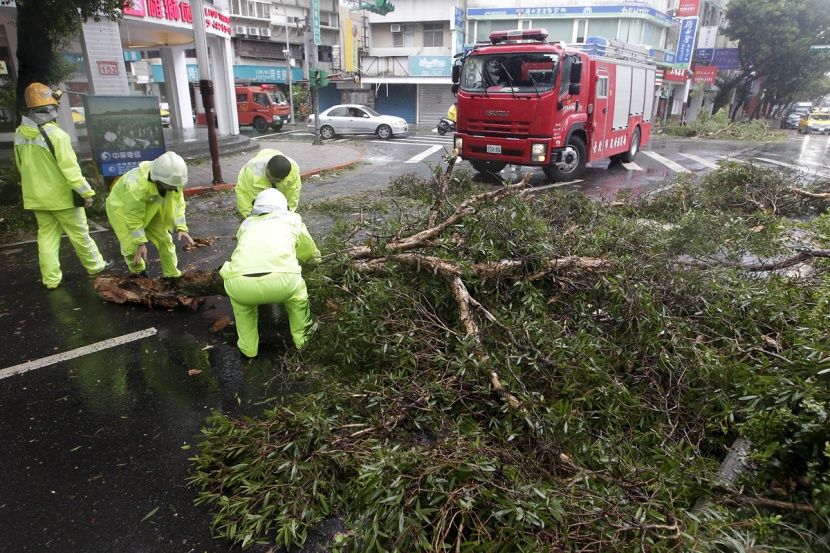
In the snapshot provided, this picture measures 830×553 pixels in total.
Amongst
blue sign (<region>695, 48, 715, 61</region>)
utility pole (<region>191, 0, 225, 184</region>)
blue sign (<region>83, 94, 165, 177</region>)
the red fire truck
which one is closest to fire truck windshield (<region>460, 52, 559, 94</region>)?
the red fire truck

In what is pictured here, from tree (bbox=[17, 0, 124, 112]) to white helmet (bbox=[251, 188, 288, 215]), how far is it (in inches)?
261

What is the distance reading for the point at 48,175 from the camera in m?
5.22

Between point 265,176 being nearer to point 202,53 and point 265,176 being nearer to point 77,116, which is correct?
point 202,53

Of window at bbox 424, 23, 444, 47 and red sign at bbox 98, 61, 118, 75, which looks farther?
window at bbox 424, 23, 444, 47

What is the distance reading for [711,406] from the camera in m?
2.87

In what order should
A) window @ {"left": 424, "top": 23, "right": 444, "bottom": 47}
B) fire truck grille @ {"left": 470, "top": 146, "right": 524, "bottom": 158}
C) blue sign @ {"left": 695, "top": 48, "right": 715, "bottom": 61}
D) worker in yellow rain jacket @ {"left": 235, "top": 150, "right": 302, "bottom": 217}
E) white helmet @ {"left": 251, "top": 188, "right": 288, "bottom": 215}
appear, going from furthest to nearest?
blue sign @ {"left": 695, "top": 48, "right": 715, "bottom": 61} → window @ {"left": 424, "top": 23, "right": 444, "bottom": 47} → fire truck grille @ {"left": 470, "top": 146, "right": 524, "bottom": 158} → worker in yellow rain jacket @ {"left": 235, "top": 150, "right": 302, "bottom": 217} → white helmet @ {"left": 251, "top": 188, "right": 288, "bottom": 215}

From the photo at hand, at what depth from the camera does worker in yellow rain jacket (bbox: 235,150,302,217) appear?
5062 mm

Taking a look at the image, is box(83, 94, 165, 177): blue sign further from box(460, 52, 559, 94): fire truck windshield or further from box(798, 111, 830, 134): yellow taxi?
box(798, 111, 830, 134): yellow taxi

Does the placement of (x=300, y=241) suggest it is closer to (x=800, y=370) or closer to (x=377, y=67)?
(x=800, y=370)

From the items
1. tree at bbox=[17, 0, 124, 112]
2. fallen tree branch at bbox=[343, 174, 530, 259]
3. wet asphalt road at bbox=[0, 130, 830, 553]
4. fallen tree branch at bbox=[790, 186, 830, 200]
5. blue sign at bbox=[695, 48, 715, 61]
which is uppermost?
blue sign at bbox=[695, 48, 715, 61]

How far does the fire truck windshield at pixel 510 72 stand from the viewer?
32.6 feet

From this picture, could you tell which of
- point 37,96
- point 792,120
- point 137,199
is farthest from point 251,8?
point 792,120

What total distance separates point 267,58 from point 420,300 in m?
36.5

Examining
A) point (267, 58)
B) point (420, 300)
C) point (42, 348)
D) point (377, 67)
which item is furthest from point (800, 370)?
point (267, 58)
